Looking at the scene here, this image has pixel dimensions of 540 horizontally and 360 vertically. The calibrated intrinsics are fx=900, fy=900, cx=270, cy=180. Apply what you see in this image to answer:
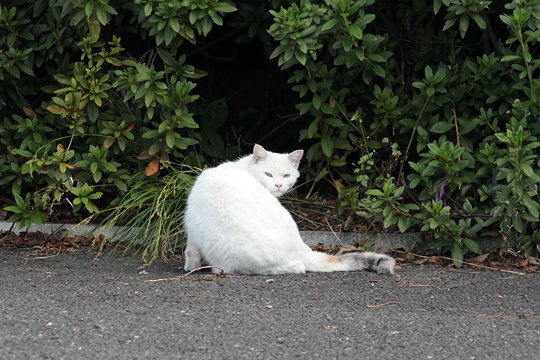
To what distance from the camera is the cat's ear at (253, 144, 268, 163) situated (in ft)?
22.1

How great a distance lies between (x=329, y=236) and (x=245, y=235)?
5.32 ft

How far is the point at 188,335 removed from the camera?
4.52m

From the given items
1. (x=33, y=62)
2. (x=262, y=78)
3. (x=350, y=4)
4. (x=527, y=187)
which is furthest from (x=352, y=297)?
(x=262, y=78)

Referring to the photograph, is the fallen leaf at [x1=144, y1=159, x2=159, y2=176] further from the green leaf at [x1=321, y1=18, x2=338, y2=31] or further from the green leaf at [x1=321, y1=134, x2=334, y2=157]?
the green leaf at [x1=321, y1=18, x2=338, y2=31]

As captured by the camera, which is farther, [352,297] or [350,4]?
[350,4]

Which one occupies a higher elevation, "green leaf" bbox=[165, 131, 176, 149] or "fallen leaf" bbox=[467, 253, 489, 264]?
"green leaf" bbox=[165, 131, 176, 149]

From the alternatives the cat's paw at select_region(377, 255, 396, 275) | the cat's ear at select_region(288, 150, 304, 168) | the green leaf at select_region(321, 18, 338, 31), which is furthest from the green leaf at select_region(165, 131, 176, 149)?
the cat's paw at select_region(377, 255, 396, 275)

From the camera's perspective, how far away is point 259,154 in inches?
267

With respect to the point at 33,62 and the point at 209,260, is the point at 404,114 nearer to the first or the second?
the point at 209,260

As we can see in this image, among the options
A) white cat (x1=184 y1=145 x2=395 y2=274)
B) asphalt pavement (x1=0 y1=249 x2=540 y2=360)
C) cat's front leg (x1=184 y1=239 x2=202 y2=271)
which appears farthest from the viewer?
cat's front leg (x1=184 y1=239 x2=202 y2=271)

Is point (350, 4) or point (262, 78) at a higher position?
point (350, 4)

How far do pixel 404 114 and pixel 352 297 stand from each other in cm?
223

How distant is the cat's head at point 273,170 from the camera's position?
6746 millimetres

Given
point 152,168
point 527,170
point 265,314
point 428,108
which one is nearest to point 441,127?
point 428,108
